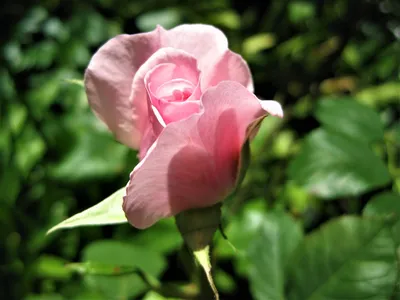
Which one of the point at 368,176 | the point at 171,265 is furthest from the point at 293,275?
the point at 171,265

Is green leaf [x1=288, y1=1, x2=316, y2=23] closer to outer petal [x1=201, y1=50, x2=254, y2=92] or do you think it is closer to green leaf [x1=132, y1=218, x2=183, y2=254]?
green leaf [x1=132, y1=218, x2=183, y2=254]

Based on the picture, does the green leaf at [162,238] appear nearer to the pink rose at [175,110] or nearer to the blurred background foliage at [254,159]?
the blurred background foliage at [254,159]

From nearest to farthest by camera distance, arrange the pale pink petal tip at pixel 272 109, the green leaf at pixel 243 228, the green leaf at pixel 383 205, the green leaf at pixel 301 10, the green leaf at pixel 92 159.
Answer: the pale pink petal tip at pixel 272 109 < the green leaf at pixel 383 205 < the green leaf at pixel 243 228 < the green leaf at pixel 92 159 < the green leaf at pixel 301 10

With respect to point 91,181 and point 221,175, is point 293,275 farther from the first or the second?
point 91,181

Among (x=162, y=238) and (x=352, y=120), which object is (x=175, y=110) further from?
(x=162, y=238)

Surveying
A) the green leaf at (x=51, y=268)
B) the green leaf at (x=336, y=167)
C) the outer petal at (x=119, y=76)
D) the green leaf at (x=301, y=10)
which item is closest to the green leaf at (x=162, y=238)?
the green leaf at (x=51, y=268)
